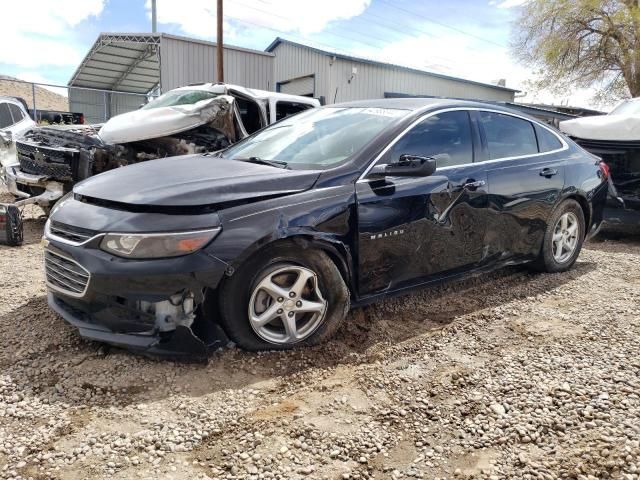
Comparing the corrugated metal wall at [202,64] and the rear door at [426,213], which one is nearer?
the rear door at [426,213]

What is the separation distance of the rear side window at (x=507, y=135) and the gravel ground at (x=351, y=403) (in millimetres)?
1407

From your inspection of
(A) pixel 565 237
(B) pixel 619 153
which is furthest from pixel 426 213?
(B) pixel 619 153

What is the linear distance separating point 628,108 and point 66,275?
765 cm

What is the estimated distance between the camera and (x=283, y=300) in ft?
10.0

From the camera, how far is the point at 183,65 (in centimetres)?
2009

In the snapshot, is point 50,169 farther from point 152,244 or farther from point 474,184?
point 474,184

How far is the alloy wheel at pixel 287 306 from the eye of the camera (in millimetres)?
3010

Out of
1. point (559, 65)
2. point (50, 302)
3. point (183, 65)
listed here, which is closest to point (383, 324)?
point (50, 302)

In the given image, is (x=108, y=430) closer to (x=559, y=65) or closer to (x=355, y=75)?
(x=355, y=75)

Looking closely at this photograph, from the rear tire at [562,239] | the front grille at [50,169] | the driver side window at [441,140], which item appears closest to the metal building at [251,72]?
the front grille at [50,169]

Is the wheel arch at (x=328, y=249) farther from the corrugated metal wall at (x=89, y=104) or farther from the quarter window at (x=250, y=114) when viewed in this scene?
the corrugated metal wall at (x=89, y=104)

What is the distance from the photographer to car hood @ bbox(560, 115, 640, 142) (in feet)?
21.5

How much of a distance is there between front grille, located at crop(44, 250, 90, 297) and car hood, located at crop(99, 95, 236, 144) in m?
3.92

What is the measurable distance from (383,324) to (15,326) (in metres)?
2.45
